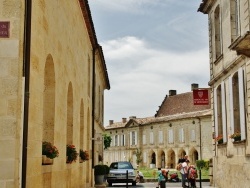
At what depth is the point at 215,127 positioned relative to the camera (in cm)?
2100

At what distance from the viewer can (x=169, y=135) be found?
6688cm

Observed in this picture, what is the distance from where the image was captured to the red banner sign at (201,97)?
66.4ft

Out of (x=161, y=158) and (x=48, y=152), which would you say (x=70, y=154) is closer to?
(x=48, y=152)

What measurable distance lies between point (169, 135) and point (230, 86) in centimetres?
Answer: 4937

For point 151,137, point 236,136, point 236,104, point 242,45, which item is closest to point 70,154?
point 242,45

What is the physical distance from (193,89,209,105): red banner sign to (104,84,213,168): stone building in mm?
36156

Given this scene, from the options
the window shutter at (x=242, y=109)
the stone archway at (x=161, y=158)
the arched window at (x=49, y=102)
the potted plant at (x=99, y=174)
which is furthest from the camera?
the stone archway at (x=161, y=158)

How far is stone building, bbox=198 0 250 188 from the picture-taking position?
15.7 m

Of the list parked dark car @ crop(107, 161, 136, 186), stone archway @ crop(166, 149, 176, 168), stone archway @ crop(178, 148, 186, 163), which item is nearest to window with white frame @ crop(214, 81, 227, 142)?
parked dark car @ crop(107, 161, 136, 186)

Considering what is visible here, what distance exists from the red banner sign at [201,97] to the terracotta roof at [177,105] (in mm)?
44892

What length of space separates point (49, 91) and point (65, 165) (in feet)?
8.41

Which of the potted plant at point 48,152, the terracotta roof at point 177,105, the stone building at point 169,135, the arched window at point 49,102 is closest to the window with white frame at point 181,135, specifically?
the stone building at point 169,135

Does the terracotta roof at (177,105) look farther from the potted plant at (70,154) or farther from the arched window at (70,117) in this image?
the potted plant at (70,154)

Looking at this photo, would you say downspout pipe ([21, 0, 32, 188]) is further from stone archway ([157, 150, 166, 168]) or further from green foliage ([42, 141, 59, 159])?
stone archway ([157, 150, 166, 168])
